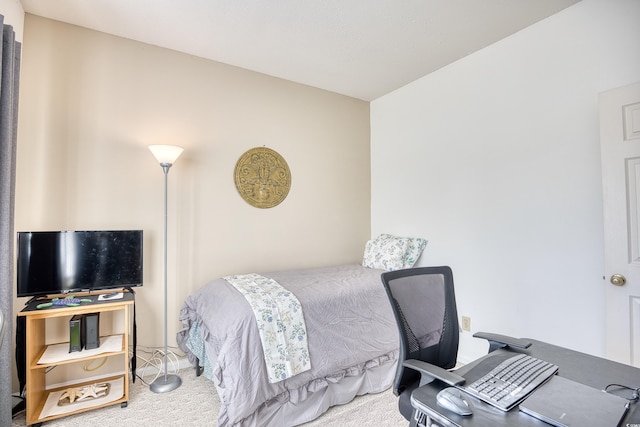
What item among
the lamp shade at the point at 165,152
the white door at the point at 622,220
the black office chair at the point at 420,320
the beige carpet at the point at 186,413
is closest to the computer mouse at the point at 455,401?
the black office chair at the point at 420,320

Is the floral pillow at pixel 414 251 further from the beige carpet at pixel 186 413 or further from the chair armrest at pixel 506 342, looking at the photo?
the chair armrest at pixel 506 342

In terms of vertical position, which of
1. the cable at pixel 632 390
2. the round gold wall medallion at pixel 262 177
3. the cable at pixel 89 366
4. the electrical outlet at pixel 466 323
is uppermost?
the round gold wall medallion at pixel 262 177

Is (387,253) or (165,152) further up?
(165,152)

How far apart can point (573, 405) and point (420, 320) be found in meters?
0.64

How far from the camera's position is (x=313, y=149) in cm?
355

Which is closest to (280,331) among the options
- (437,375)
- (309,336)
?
(309,336)

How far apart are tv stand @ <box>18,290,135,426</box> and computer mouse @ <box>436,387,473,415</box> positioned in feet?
6.71

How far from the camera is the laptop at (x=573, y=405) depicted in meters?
0.83

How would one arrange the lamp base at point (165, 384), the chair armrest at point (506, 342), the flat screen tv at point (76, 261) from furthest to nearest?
the lamp base at point (165, 384) < the flat screen tv at point (76, 261) < the chair armrest at point (506, 342)

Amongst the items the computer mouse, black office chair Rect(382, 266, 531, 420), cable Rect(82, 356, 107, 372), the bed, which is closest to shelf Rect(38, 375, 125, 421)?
cable Rect(82, 356, 107, 372)

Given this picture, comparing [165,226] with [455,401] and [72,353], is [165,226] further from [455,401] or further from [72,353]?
[455,401]

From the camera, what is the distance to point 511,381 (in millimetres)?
1001

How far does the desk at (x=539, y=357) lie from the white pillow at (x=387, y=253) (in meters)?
1.72

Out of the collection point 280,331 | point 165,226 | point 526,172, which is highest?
point 526,172
